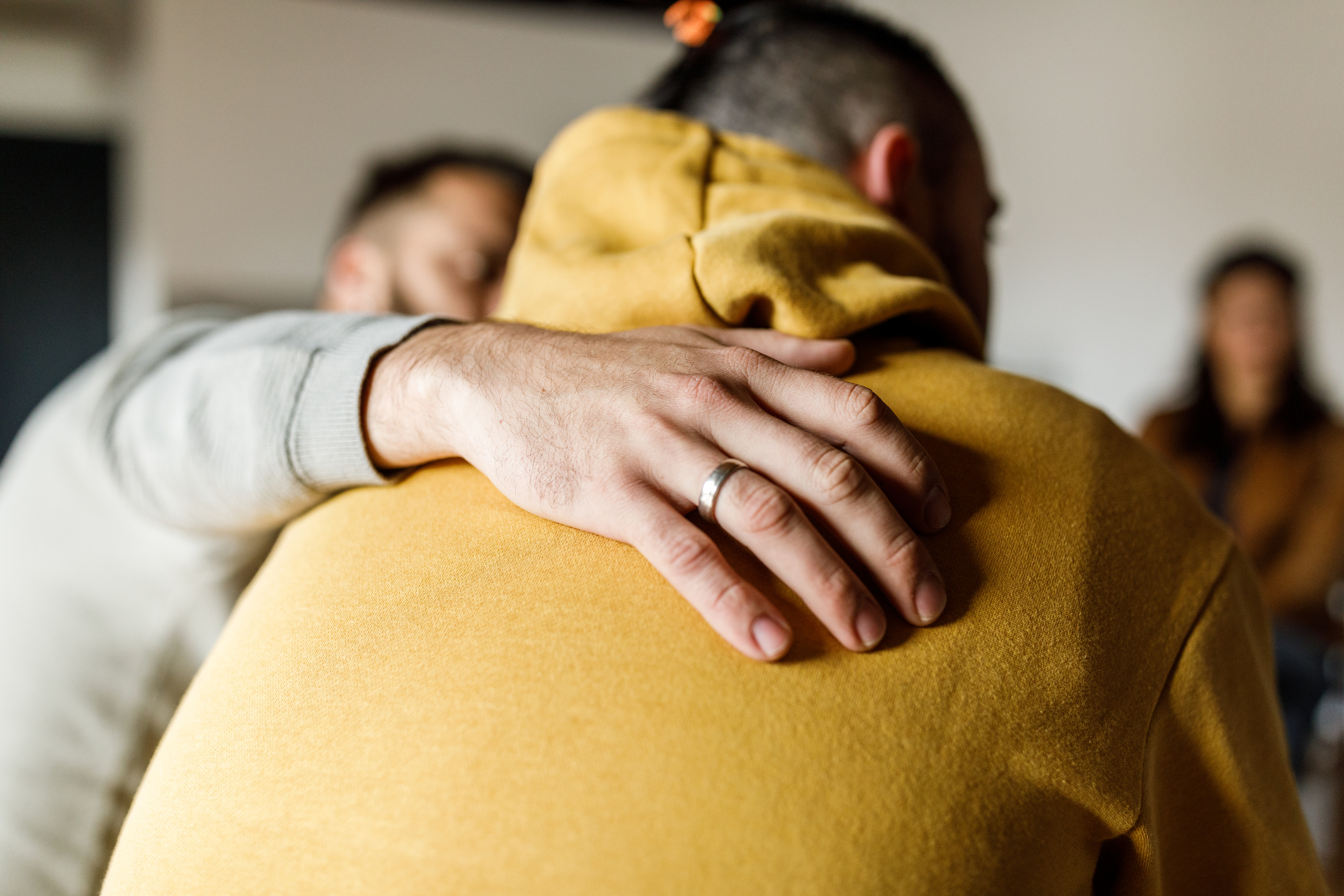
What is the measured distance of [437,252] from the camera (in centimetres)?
→ 170

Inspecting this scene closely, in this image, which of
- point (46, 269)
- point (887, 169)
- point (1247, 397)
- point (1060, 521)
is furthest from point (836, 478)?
point (46, 269)

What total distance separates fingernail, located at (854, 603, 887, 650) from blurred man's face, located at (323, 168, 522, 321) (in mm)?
1288

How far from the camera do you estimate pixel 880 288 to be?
672 millimetres

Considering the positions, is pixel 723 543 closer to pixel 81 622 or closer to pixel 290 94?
pixel 81 622

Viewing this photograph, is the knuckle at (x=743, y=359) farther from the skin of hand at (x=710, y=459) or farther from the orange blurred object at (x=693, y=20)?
the orange blurred object at (x=693, y=20)

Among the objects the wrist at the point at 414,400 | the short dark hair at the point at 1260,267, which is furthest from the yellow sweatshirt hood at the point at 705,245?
the short dark hair at the point at 1260,267

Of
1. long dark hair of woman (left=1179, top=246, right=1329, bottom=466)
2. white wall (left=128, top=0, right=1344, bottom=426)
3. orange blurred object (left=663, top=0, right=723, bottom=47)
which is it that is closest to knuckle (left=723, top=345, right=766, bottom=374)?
orange blurred object (left=663, top=0, right=723, bottom=47)

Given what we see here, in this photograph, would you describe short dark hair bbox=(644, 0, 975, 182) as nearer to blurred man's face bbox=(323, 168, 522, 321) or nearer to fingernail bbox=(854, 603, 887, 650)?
fingernail bbox=(854, 603, 887, 650)

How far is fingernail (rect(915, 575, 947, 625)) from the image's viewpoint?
503mm

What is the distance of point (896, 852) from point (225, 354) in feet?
2.25

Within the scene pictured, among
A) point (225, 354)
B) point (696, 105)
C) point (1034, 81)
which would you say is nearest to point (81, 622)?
point (225, 354)

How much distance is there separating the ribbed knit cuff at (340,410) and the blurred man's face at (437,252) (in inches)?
37.5

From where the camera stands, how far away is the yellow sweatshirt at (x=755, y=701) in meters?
0.45

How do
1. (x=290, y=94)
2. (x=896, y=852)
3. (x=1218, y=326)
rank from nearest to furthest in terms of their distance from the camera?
(x=896, y=852) < (x=1218, y=326) < (x=290, y=94)
